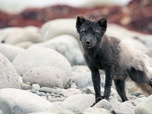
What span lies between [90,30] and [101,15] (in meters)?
27.5

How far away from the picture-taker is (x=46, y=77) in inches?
451

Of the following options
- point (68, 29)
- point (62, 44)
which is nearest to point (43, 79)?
point (62, 44)

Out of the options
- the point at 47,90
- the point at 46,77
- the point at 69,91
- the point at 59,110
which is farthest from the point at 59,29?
the point at 59,110

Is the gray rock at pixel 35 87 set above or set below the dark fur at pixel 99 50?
below

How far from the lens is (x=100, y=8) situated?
132ft

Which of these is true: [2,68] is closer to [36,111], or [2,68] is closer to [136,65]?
[36,111]

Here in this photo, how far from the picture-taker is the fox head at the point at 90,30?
9.93 m

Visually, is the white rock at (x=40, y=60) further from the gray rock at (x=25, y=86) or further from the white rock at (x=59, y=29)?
the white rock at (x=59, y=29)

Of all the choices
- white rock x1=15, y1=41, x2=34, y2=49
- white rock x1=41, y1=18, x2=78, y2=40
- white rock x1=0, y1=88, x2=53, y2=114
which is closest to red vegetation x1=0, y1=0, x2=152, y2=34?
white rock x1=41, y1=18, x2=78, y2=40

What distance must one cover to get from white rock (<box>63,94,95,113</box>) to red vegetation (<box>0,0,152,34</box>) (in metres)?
23.2

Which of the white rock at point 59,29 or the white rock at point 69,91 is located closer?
the white rock at point 69,91

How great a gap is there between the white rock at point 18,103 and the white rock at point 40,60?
4.09 m

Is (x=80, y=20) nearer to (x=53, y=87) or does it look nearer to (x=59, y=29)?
(x=53, y=87)

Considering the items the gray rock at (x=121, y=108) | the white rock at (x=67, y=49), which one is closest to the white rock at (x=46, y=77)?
the gray rock at (x=121, y=108)
